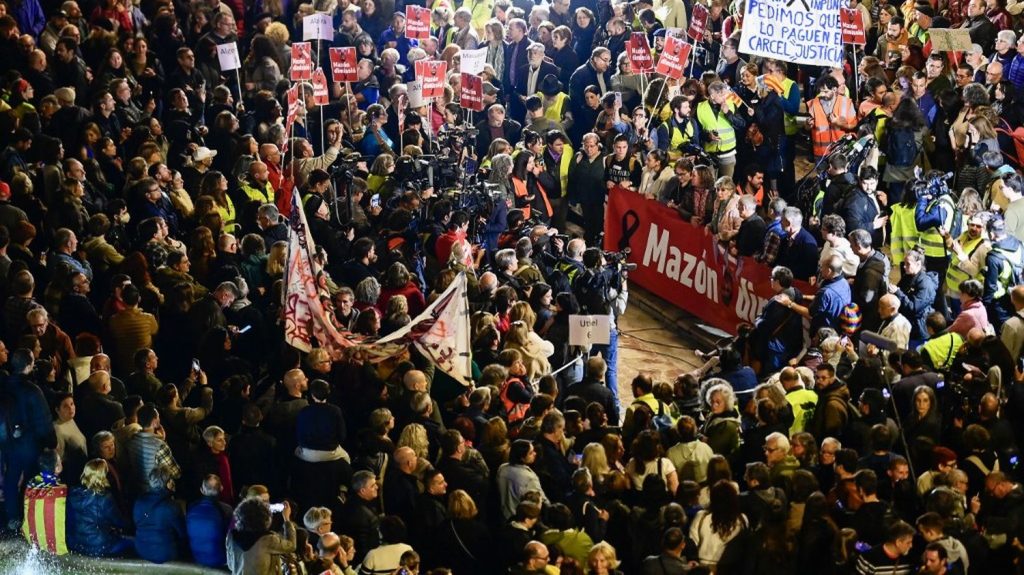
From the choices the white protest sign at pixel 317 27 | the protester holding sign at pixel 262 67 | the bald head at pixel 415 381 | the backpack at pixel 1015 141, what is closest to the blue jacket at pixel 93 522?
the bald head at pixel 415 381

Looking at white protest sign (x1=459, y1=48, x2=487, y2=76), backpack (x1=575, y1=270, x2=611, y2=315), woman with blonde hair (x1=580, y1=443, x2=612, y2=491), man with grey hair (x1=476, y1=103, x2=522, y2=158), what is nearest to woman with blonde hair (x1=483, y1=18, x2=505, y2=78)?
white protest sign (x1=459, y1=48, x2=487, y2=76)

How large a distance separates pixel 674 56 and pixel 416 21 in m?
3.83

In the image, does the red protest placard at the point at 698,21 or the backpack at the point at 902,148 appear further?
the red protest placard at the point at 698,21

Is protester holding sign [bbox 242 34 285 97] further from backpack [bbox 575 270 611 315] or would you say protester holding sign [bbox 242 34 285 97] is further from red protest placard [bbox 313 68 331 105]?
backpack [bbox 575 270 611 315]

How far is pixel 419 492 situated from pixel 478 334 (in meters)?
2.73

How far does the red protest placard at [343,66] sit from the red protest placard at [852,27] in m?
6.00

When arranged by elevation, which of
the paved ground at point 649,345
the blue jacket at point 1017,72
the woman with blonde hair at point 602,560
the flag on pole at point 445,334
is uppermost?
the blue jacket at point 1017,72

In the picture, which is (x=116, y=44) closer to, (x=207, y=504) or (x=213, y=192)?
(x=213, y=192)

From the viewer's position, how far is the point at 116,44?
20.3 meters

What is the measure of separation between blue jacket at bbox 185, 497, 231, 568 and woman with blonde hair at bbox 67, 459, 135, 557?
0.61 meters

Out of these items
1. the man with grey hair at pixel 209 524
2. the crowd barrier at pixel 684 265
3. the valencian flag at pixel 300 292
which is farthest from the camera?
the crowd barrier at pixel 684 265

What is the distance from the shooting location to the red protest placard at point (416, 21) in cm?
2197

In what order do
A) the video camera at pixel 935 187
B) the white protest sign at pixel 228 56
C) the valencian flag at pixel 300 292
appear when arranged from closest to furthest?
the valencian flag at pixel 300 292 → the video camera at pixel 935 187 → the white protest sign at pixel 228 56

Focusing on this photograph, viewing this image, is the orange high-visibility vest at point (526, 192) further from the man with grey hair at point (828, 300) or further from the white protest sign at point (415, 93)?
the man with grey hair at point (828, 300)
